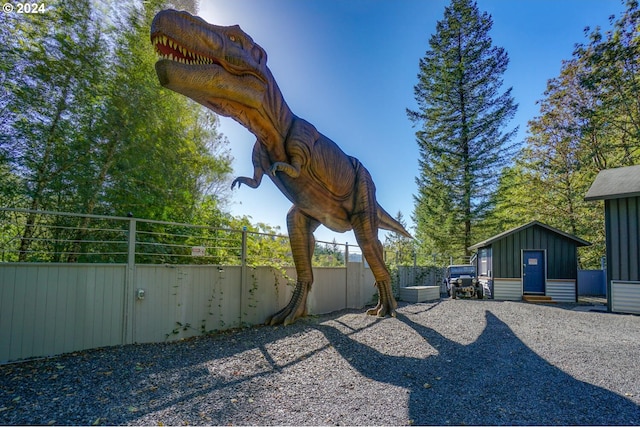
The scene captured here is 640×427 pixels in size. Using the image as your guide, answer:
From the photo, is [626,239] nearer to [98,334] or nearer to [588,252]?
[98,334]

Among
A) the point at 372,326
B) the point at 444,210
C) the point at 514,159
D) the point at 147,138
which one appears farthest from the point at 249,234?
the point at 514,159

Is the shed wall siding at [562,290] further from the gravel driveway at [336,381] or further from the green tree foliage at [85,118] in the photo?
the green tree foliage at [85,118]

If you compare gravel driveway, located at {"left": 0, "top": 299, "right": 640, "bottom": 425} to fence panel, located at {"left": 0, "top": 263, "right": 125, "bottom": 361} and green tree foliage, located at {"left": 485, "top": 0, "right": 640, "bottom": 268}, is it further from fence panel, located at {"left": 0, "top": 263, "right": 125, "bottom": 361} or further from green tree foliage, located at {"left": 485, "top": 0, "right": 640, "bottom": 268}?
green tree foliage, located at {"left": 485, "top": 0, "right": 640, "bottom": 268}

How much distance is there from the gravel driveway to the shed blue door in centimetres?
807

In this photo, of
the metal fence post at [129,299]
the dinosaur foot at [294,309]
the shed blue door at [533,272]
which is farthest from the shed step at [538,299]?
the metal fence post at [129,299]

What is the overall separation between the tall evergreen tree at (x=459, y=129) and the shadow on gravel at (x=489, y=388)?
16.3m

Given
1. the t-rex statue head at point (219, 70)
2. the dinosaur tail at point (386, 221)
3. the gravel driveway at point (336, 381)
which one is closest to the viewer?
the gravel driveway at point (336, 381)

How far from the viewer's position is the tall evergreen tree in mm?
19750

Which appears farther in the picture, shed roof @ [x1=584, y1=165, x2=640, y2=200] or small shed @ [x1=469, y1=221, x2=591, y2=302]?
small shed @ [x1=469, y1=221, x2=591, y2=302]

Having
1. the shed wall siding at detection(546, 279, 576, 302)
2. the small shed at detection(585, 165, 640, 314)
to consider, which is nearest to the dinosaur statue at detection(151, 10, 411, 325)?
the small shed at detection(585, 165, 640, 314)

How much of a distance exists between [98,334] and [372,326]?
390 cm

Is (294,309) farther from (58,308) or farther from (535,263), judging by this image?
(535,263)

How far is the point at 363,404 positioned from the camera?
269cm

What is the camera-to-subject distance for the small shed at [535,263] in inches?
475
